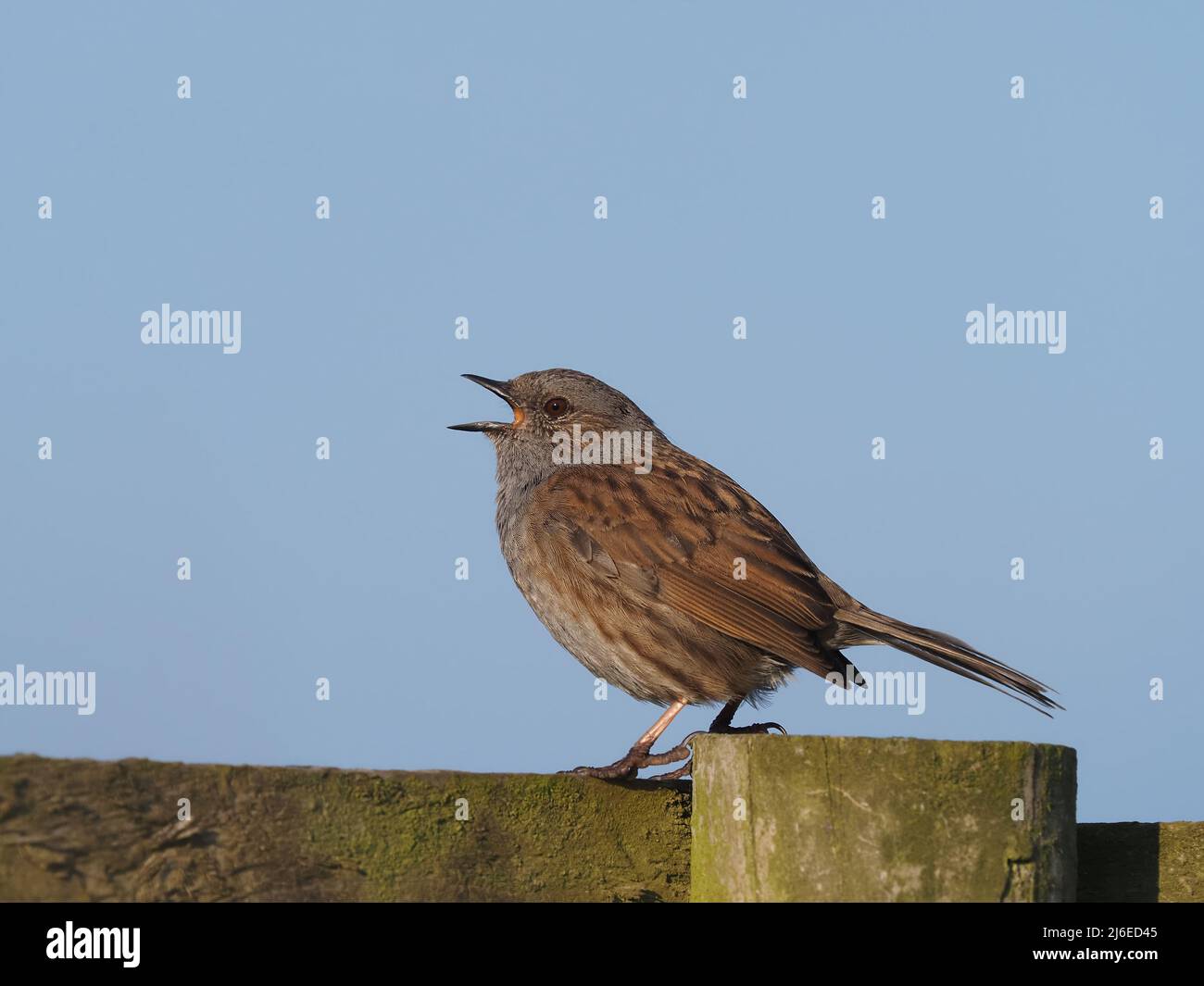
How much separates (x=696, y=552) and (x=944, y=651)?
3.87 feet

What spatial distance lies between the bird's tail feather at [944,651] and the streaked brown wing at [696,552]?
0.60 ft

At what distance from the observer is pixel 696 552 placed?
6.32 meters

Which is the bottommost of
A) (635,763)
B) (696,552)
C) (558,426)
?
(635,763)

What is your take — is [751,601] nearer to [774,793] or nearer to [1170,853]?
[1170,853]

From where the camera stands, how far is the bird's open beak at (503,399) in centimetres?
739

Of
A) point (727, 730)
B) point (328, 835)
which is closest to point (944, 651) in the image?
point (727, 730)

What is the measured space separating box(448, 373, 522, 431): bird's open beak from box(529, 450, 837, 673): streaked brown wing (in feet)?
2.23

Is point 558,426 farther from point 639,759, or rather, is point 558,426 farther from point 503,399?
point 639,759

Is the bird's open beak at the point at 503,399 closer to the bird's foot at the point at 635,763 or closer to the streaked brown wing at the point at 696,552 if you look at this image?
the streaked brown wing at the point at 696,552

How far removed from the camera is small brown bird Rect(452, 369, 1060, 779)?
6004 millimetres

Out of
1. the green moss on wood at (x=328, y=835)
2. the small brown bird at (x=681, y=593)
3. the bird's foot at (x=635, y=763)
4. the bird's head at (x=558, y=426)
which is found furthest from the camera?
the bird's head at (x=558, y=426)

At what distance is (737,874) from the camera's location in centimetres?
306

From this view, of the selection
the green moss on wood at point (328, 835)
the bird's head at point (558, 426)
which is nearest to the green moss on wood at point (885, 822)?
the green moss on wood at point (328, 835)
